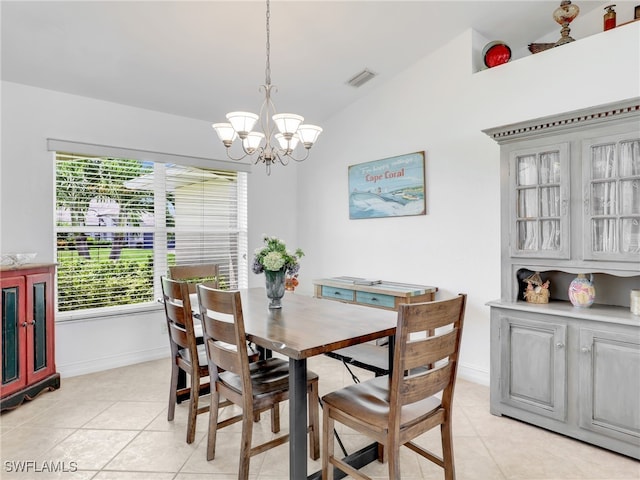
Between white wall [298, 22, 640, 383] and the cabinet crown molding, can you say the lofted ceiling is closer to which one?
white wall [298, 22, 640, 383]

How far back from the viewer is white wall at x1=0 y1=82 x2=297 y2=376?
319 centimetres

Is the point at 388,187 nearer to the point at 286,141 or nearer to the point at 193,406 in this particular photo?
the point at 286,141

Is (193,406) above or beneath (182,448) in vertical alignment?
above

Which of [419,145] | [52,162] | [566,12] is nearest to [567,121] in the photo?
[566,12]

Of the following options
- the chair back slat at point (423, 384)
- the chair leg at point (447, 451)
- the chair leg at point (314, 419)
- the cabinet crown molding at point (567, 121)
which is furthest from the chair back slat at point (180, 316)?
the cabinet crown molding at point (567, 121)

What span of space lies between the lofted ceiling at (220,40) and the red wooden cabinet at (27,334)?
5.57 ft

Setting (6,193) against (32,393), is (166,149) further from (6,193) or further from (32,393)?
(32,393)

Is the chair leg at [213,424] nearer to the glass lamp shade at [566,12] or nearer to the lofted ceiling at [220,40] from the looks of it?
the lofted ceiling at [220,40]

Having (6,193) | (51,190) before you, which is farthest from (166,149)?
(6,193)

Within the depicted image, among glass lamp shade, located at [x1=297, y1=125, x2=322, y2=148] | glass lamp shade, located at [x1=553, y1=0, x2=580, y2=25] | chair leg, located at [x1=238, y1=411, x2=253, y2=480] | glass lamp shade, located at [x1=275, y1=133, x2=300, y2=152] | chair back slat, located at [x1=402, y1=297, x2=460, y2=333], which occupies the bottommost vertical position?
chair leg, located at [x1=238, y1=411, x2=253, y2=480]

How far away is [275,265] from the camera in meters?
2.35

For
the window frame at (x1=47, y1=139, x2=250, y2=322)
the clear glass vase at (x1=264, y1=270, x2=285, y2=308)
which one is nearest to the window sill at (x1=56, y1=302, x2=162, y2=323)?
the window frame at (x1=47, y1=139, x2=250, y2=322)

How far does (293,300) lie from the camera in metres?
2.77

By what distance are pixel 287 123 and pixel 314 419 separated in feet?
5.83
